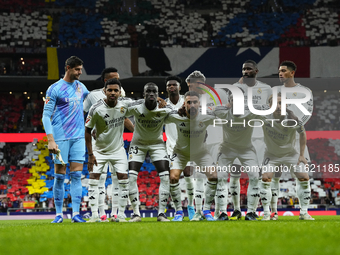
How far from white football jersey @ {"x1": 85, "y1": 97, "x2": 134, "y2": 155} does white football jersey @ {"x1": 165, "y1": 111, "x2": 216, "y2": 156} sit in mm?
751

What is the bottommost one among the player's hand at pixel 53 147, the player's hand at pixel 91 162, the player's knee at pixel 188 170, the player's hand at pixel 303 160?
the player's knee at pixel 188 170

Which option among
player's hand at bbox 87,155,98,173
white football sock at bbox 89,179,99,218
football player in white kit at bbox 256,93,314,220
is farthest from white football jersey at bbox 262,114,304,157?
white football sock at bbox 89,179,99,218

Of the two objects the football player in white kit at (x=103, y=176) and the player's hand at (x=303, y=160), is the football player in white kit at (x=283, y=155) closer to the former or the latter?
the player's hand at (x=303, y=160)

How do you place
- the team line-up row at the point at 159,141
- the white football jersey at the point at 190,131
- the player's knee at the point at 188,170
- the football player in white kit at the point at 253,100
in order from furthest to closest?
the player's knee at the point at 188,170, the football player in white kit at the point at 253,100, the white football jersey at the point at 190,131, the team line-up row at the point at 159,141

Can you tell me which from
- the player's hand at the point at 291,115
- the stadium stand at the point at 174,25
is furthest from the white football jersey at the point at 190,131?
the stadium stand at the point at 174,25

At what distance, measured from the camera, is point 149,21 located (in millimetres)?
21297

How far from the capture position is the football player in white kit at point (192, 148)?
6.58 m

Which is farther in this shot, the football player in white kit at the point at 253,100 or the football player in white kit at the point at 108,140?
the football player in white kit at the point at 253,100

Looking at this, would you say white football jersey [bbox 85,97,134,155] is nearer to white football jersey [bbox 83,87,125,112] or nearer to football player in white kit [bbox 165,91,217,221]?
football player in white kit [bbox 165,91,217,221]

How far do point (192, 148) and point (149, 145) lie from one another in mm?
702

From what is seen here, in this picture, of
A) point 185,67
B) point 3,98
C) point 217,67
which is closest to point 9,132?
point 3,98

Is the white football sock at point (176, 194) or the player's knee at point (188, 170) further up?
the player's knee at point (188, 170)

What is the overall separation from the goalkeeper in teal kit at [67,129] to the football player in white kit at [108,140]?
21cm

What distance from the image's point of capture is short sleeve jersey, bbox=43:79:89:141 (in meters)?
6.53
